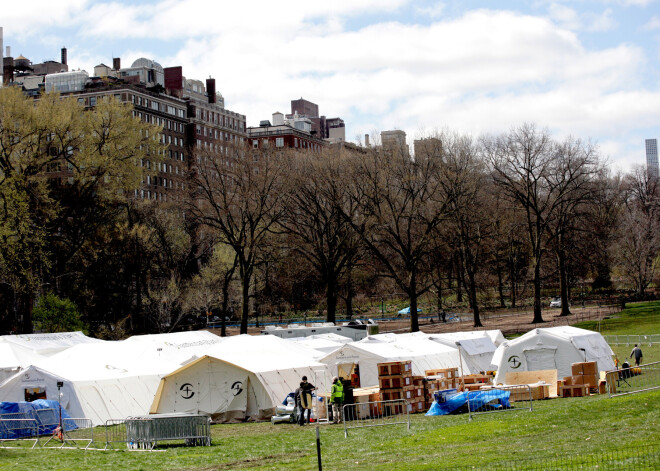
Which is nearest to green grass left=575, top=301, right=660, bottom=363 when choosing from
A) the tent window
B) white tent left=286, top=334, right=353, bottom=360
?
white tent left=286, top=334, right=353, bottom=360

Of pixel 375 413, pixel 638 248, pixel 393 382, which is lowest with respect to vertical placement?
pixel 375 413

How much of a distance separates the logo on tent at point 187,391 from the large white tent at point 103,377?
6.46ft

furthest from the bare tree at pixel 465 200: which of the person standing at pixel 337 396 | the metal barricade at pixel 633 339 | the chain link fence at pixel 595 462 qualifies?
the chain link fence at pixel 595 462

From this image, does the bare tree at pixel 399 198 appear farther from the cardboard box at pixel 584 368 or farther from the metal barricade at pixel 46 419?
the metal barricade at pixel 46 419

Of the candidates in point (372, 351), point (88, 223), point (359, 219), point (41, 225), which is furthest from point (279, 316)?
point (372, 351)

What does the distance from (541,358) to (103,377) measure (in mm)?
18745

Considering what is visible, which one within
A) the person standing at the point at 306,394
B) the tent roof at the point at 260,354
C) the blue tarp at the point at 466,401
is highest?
the tent roof at the point at 260,354

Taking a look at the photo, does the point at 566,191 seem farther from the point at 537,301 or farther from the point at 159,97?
the point at 159,97

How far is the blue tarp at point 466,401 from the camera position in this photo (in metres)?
25.0

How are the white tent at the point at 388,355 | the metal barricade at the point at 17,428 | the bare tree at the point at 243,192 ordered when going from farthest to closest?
the bare tree at the point at 243,192 → the white tent at the point at 388,355 → the metal barricade at the point at 17,428

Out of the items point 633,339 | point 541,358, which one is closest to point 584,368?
point 541,358

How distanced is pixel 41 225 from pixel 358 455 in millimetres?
41996

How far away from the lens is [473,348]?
1613 inches

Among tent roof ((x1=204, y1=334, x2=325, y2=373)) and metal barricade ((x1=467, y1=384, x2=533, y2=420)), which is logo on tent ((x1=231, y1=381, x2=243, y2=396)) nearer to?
tent roof ((x1=204, y1=334, x2=325, y2=373))
